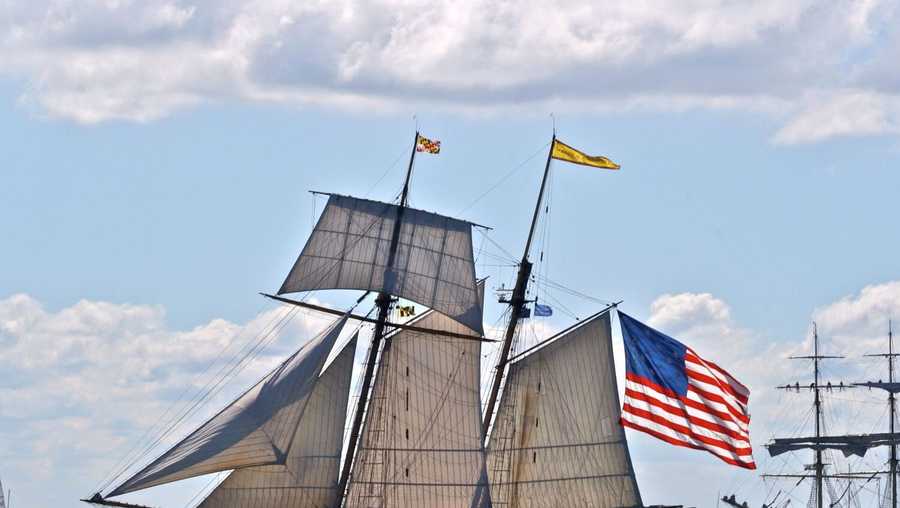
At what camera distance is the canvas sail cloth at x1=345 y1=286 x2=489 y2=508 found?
13662 centimetres

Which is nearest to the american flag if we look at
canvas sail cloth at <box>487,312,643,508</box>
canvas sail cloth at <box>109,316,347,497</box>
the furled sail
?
canvas sail cloth at <box>487,312,643,508</box>

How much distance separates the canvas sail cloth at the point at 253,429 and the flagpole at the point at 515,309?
37.6 ft

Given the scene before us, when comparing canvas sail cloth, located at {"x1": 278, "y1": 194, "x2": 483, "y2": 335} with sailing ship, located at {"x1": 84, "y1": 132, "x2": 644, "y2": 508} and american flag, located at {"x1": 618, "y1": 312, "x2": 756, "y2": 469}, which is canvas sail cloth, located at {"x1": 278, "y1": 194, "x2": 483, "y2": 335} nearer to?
sailing ship, located at {"x1": 84, "y1": 132, "x2": 644, "y2": 508}

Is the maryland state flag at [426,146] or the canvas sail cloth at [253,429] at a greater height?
the maryland state flag at [426,146]

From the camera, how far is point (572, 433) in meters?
140

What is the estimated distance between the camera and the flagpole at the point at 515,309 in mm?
142125

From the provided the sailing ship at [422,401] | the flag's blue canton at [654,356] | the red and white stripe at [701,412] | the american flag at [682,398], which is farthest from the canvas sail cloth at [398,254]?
the red and white stripe at [701,412]

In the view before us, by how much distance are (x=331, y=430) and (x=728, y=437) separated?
2060 cm

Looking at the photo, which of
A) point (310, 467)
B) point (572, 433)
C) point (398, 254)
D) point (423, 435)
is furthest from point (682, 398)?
point (310, 467)

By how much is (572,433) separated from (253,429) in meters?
19.1

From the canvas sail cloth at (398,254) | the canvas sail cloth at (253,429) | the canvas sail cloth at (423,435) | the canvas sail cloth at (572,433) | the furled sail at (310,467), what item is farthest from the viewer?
the canvas sail cloth at (572,433)

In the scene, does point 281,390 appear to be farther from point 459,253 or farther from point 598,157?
point 598,157

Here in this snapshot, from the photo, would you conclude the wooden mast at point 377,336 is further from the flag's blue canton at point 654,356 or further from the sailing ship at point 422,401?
the flag's blue canton at point 654,356

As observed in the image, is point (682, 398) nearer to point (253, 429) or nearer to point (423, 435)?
point (423, 435)
